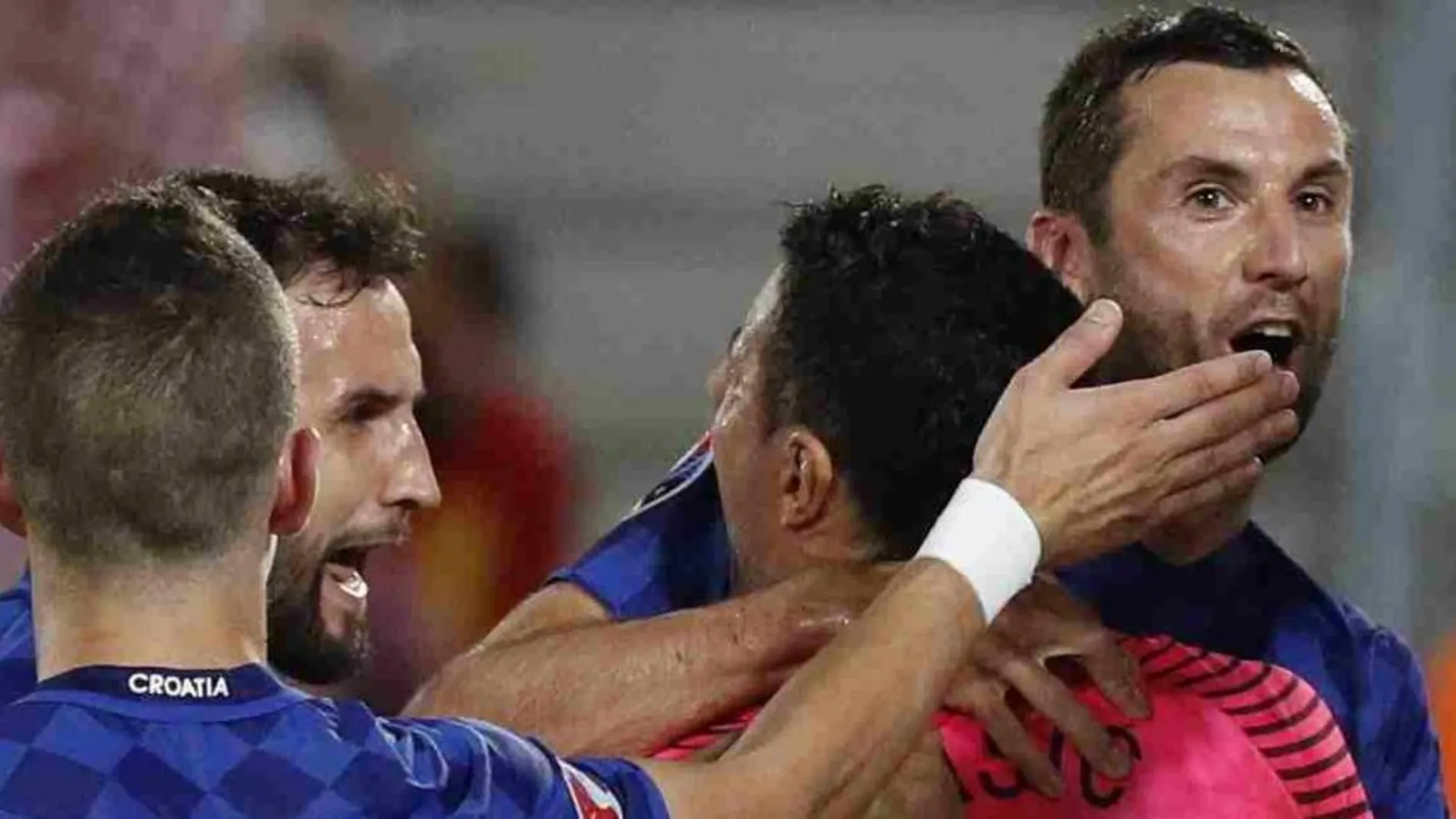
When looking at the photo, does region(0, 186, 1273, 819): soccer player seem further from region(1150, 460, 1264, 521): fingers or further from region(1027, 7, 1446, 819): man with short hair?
region(1027, 7, 1446, 819): man with short hair

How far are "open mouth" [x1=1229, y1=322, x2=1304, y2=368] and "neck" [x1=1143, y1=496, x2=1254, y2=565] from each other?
0.16 metres

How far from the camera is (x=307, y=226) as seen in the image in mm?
3014

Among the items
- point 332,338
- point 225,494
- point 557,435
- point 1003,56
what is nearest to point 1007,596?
point 225,494

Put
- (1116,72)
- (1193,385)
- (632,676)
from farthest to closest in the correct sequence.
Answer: (1116,72) < (632,676) < (1193,385)

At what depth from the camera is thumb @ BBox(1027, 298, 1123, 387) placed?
240 cm

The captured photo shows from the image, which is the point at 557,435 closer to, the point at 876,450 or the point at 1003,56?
the point at 1003,56

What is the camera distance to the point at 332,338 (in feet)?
9.78

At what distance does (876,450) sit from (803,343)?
128 millimetres

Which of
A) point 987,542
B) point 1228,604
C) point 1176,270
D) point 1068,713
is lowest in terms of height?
point 1228,604

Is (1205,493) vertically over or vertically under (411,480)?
over

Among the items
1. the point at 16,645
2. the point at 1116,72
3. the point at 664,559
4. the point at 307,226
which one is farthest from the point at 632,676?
the point at 1116,72

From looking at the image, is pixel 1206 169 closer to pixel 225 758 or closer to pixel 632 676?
pixel 632 676

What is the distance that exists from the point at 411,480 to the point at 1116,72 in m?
0.90

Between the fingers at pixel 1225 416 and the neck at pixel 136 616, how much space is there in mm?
780
